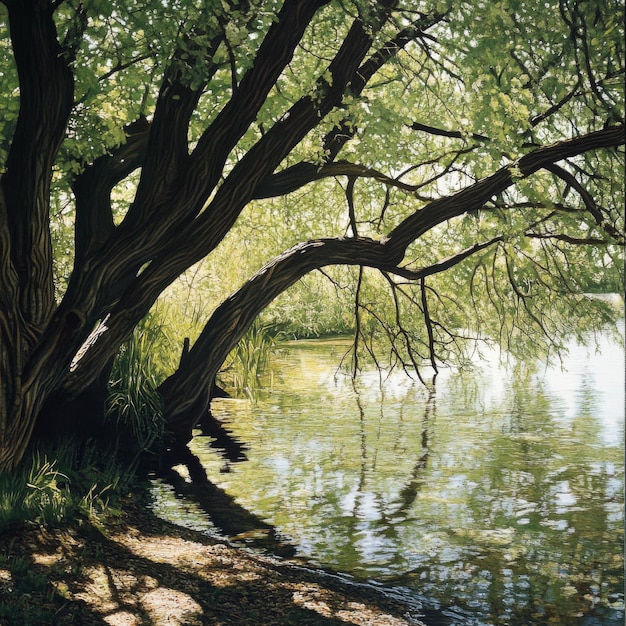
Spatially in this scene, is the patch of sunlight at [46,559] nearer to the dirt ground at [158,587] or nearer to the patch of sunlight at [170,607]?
the dirt ground at [158,587]

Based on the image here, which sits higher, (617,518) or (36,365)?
(36,365)

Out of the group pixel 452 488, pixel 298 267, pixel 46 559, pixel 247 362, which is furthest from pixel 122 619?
pixel 247 362

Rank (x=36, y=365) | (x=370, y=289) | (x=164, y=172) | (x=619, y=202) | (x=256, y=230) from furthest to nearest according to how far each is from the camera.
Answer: (x=256, y=230)
(x=370, y=289)
(x=619, y=202)
(x=164, y=172)
(x=36, y=365)

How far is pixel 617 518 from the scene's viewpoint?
23.0 ft

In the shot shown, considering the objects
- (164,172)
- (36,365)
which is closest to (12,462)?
(36,365)

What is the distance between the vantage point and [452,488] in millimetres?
7934

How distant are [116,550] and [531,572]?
2.46 m

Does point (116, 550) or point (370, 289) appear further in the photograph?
point (370, 289)

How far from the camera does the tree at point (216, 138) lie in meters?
5.90

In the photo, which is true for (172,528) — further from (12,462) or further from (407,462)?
(407,462)

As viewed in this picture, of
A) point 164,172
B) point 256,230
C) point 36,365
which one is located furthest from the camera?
point 256,230

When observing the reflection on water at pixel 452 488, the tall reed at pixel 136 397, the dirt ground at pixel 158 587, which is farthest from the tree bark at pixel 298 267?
the dirt ground at pixel 158 587

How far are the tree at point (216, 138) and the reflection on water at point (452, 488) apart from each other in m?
1.58

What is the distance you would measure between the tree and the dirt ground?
3.44 ft
